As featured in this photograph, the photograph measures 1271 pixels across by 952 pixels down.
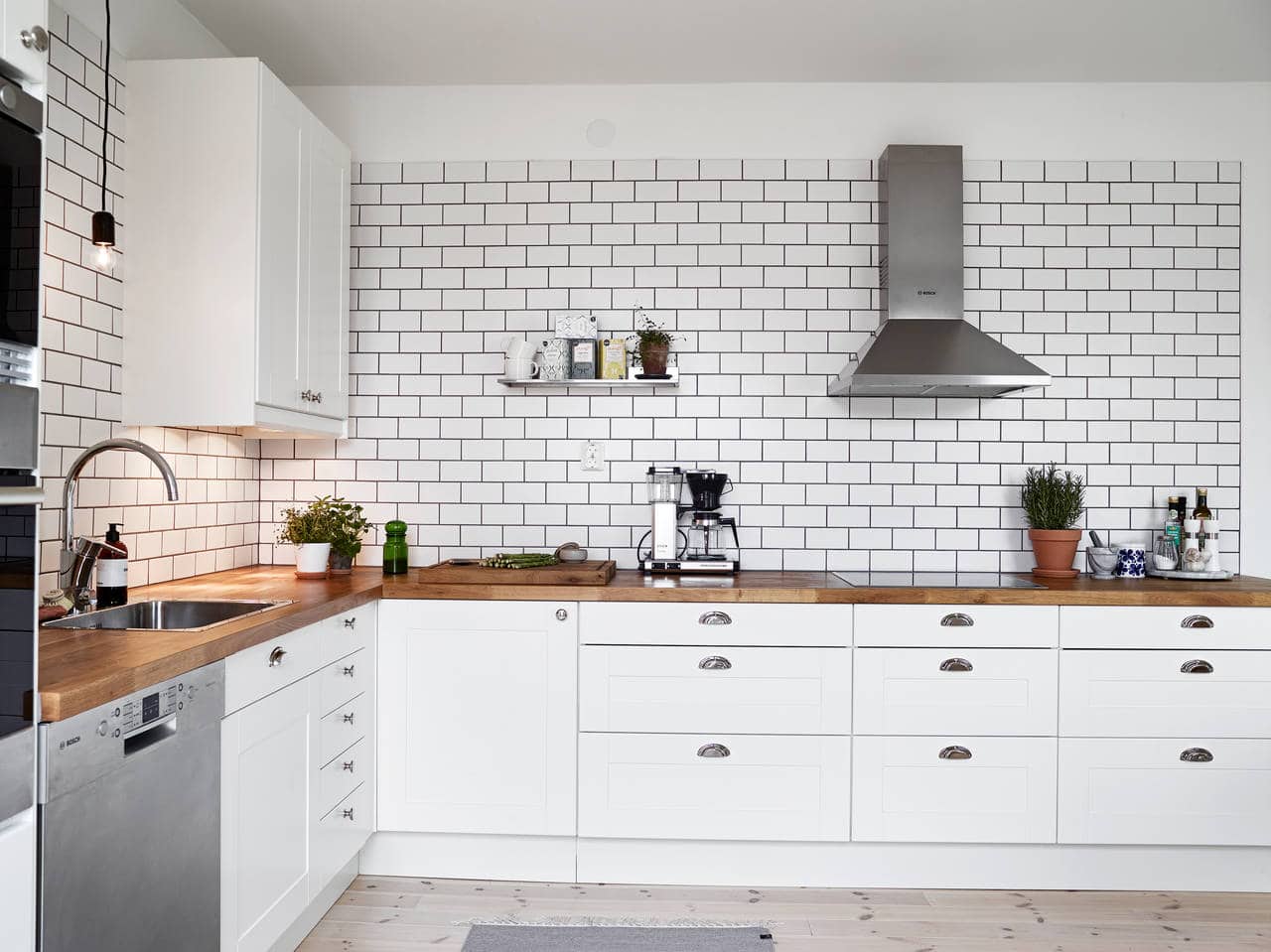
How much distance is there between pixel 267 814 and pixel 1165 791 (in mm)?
2674

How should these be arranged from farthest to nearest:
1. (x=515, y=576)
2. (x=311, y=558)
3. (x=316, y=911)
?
(x=311, y=558) → (x=515, y=576) → (x=316, y=911)

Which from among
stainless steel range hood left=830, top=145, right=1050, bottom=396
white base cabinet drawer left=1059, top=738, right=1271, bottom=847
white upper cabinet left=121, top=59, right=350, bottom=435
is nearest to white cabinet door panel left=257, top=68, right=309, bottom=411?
white upper cabinet left=121, top=59, right=350, bottom=435

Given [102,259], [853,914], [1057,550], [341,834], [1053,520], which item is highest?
[102,259]

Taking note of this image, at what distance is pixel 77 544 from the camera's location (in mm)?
2369

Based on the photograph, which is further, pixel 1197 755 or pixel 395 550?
pixel 395 550

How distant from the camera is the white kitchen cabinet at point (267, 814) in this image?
2037 mm

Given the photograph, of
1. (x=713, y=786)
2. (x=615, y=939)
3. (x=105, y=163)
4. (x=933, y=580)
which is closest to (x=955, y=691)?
(x=933, y=580)

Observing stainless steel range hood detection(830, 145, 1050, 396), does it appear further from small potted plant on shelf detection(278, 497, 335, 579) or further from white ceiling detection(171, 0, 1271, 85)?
small potted plant on shelf detection(278, 497, 335, 579)

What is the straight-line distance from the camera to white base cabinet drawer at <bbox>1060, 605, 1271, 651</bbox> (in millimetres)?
2896

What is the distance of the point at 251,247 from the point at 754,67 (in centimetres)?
195

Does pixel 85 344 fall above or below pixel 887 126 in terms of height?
below

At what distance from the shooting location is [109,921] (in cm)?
157

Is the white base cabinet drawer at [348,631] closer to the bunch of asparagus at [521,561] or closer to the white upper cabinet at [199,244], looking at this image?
the bunch of asparagus at [521,561]

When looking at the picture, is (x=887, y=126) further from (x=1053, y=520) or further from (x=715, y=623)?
(x=715, y=623)
